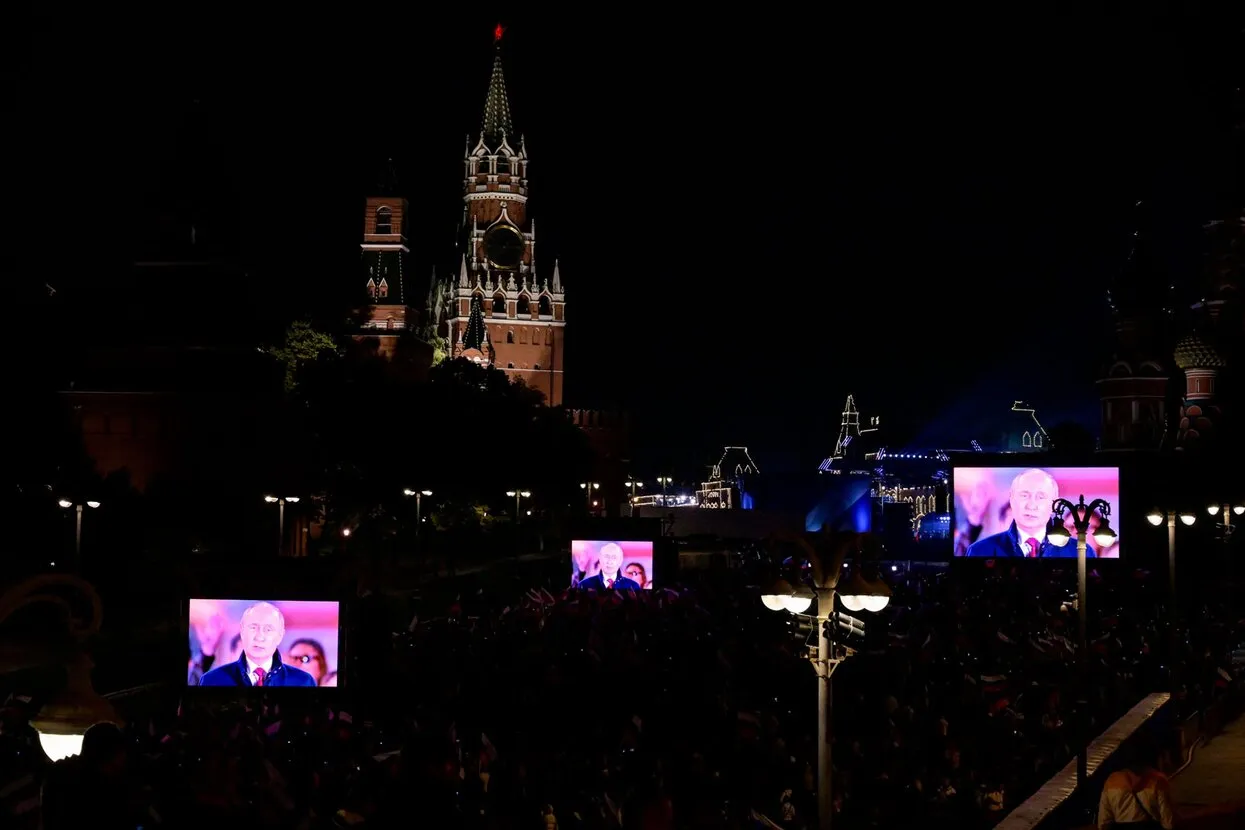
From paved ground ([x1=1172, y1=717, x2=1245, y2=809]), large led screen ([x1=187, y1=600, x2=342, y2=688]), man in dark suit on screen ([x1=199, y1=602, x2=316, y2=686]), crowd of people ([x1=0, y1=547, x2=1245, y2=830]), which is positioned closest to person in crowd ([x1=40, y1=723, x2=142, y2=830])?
crowd of people ([x1=0, y1=547, x2=1245, y2=830])

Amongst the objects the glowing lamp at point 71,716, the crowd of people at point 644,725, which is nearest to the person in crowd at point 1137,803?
the crowd of people at point 644,725

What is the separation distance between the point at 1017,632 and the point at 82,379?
143ft

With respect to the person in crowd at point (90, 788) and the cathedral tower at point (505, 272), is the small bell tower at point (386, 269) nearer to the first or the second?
the cathedral tower at point (505, 272)

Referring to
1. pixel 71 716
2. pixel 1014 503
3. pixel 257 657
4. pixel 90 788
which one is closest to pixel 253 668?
pixel 257 657

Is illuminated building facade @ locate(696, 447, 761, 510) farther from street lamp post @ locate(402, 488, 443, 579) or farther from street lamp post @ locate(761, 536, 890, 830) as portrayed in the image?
street lamp post @ locate(761, 536, 890, 830)

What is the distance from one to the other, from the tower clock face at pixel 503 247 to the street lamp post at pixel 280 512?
100977 mm

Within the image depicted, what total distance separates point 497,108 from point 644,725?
146 m

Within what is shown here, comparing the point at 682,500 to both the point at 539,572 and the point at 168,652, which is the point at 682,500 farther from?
the point at 168,652

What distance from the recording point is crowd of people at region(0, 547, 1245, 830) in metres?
12.5

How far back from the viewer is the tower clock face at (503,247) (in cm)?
15300

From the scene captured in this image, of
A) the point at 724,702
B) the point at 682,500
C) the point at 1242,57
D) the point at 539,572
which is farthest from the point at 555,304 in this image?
the point at 724,702

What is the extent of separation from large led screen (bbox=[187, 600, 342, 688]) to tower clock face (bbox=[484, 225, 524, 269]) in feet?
433

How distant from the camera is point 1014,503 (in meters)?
33.9

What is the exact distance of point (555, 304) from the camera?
152750mm
